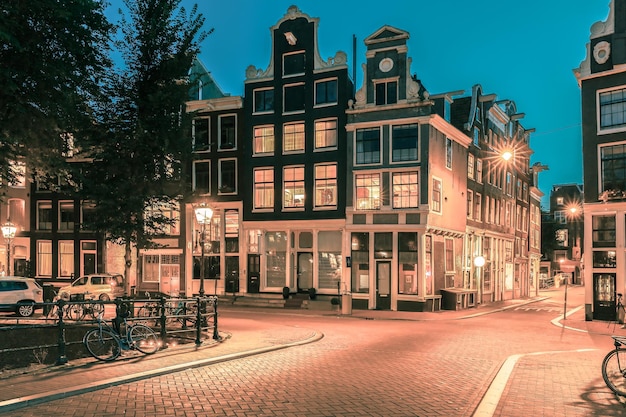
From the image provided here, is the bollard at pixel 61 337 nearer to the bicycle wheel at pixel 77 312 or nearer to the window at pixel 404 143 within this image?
the bicycle wheel at pixel 77 312

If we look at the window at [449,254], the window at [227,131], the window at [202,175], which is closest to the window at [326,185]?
the window at [227,131]

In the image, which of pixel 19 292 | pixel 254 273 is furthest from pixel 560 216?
pixel 19 292

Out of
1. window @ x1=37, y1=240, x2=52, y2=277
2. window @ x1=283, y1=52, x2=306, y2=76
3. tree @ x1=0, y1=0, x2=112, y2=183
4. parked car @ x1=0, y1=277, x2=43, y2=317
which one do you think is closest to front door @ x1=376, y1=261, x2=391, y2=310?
window @ x1=283, y1=52, x2=306, y2=76

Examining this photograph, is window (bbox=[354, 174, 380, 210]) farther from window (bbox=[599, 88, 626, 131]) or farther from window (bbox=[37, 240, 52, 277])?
window (bbox=[37, 240, 52, 277])

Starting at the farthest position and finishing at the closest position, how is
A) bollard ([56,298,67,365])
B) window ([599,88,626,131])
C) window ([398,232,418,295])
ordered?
1. window ([398,232,418,295])
2. window ([599,88,626,131])
3. bollard ([56,298,67,365])

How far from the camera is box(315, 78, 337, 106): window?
33688 mm

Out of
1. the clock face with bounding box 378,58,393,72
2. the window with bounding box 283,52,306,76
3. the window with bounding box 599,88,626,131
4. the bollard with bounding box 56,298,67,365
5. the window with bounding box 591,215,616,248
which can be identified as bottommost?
the bollard with bounding box 56,298,67,365

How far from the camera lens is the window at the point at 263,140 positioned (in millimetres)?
35531

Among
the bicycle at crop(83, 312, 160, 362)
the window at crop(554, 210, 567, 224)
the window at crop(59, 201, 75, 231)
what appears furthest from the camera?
the window at crop(554, 210, 567, 224)

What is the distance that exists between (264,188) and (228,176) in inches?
126

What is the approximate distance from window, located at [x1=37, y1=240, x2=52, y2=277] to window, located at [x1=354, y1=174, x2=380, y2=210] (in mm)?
25210

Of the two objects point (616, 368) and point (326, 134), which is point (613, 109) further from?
point (616, 368)

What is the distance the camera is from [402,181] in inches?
1231

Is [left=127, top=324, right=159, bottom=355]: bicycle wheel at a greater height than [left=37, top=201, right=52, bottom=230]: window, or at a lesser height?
lesser
